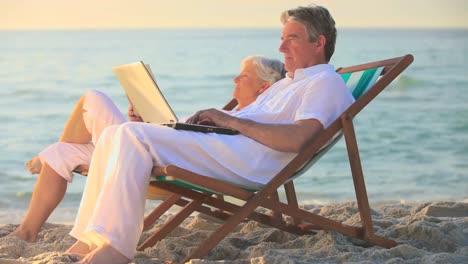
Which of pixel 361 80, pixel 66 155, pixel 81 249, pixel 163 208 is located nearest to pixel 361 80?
pixel 361 80

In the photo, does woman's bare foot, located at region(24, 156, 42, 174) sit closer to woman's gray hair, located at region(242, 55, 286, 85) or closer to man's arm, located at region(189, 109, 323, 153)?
man's arm, located at region(189, 109, 323, 153)

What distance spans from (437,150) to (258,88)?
8075 mm

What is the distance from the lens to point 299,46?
4137 millimetres

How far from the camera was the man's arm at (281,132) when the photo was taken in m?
3.79

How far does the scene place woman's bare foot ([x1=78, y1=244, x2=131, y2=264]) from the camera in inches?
135

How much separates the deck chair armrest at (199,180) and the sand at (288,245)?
0.88 ft

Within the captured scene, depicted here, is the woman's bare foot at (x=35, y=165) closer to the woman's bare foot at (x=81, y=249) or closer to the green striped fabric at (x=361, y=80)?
the woman's bare foot at (x=81, y=249)

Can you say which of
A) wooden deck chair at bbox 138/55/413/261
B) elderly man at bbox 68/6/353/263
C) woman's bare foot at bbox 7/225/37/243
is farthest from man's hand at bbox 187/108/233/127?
woman's bare foot at bbox 7/225/37/243

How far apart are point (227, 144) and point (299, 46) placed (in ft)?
2.06

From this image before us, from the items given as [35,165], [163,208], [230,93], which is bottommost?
[230,93]

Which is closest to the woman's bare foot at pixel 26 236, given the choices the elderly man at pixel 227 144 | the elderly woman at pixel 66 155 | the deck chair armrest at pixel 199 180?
the elderly woman at pixel 66 155

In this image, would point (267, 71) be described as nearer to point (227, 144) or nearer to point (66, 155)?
point (227, 144)

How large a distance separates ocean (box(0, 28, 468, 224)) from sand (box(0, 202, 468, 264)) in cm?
233

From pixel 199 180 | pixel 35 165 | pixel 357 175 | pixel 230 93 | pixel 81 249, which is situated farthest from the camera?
pixel 230 93
